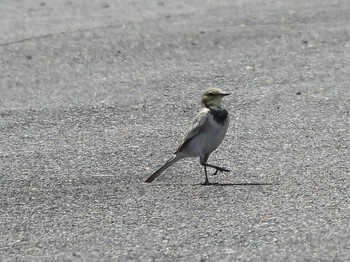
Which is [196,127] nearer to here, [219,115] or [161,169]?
[219,115]

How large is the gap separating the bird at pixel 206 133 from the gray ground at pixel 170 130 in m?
0.18

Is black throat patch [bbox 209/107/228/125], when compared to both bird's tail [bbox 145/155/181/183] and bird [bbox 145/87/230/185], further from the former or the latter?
bird's tail [bbox 145/155/181/183]

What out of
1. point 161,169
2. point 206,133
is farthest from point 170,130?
point 206,133

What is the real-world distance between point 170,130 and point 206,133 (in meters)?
1.59

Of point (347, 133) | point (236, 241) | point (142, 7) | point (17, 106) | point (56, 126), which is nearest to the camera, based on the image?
point (236, 241)

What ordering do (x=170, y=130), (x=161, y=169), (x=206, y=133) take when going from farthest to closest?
(x=170, y=130)
(x=161, y=169)
(x=206, y=133)

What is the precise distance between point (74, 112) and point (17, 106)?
0.64 metres

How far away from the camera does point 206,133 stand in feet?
24.2

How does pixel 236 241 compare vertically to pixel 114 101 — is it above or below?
above

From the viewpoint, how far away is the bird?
7375mm

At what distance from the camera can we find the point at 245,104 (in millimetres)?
9680

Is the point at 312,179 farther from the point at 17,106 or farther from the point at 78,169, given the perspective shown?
the point at 17,106

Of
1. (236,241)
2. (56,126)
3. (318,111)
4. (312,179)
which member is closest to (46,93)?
(56,126)

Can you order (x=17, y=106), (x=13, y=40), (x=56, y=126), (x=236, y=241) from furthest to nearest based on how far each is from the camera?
1. (x=13, y=40)
2. (x=17, y=106)
3. (x=56, y=126)
4. (x=236, y=241)
